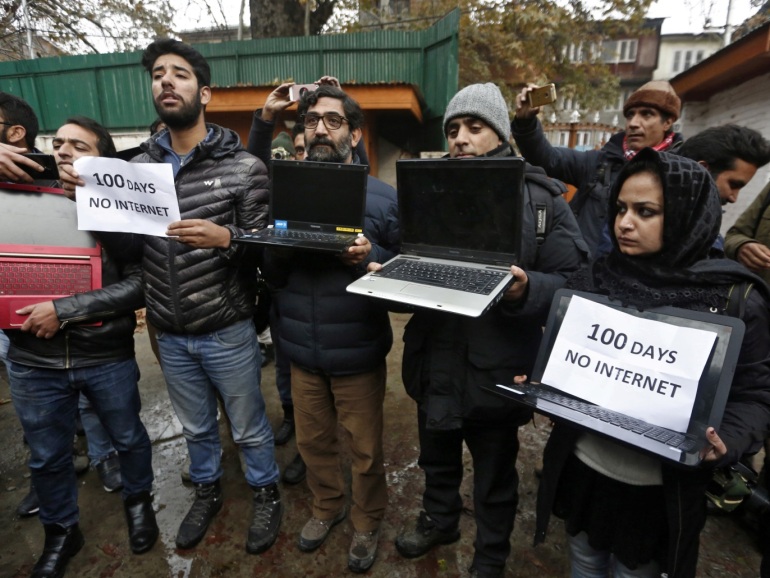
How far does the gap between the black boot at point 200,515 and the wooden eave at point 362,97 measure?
584 cm

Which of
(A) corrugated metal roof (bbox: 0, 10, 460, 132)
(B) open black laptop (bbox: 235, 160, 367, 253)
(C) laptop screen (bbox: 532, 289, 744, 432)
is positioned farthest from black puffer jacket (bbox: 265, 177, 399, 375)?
(A) corrugated metal roof (bbox: 0, 10, 460, 132)

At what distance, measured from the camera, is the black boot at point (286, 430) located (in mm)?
3201

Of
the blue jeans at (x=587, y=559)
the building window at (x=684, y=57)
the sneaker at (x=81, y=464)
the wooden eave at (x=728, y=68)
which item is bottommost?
the sneaker at (x=81, y=464)

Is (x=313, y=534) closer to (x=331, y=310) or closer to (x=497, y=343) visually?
(x=331, y=310)

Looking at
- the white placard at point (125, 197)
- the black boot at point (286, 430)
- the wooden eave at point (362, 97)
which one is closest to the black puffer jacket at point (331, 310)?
the white placard at point (125, 197)

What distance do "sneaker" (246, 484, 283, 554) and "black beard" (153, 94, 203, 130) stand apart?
195 centimetres

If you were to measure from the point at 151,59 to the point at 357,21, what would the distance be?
1038cm

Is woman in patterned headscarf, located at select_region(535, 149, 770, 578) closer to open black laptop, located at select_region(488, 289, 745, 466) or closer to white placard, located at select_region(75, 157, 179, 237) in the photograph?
open black laptop, located at select_region(488, 289, 745, 466)

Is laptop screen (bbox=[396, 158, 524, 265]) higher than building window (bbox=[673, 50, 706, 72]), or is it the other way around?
building window (bbox=[673, 50, 706, 72])

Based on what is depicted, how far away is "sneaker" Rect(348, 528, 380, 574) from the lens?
83.7 inches

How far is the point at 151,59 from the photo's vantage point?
7.00 feet

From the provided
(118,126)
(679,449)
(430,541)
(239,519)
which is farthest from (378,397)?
(118,126)

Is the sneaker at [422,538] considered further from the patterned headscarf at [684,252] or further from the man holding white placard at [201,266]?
the patterned headscarf at [684,252]

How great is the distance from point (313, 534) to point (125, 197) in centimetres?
187
